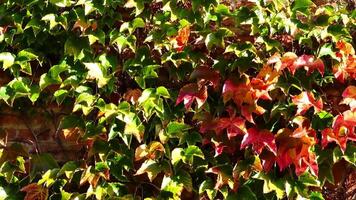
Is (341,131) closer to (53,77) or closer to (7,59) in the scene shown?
(53,77)

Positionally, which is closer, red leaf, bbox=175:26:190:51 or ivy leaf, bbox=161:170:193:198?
ivy leaf, bbox=161:170:193:198

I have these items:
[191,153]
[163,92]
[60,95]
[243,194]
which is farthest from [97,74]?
[243,194]

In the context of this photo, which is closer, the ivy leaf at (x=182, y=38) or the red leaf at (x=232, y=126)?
the red leaf at (x=232, y=126)

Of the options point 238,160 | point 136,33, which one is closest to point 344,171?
point 238,160

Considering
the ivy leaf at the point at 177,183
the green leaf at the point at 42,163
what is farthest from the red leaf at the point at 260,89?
the green leaf at the point at 42,163

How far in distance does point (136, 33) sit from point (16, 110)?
0.63m

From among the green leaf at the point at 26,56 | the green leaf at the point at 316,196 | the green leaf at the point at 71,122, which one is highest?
the green leaf at the point at 26,56

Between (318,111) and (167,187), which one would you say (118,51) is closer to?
(167,187)

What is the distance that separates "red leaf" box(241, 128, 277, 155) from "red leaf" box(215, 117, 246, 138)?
3 cm

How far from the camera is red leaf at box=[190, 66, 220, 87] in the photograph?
234 centimetres

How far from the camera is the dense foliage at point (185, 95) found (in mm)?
2277

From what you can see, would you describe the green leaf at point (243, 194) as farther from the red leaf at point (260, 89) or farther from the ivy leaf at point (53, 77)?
the ivy leaf at point (53, 77)

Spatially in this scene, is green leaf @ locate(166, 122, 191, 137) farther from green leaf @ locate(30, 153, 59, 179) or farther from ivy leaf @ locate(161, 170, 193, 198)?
green leaf @ locate(30, 153, 59, 179)

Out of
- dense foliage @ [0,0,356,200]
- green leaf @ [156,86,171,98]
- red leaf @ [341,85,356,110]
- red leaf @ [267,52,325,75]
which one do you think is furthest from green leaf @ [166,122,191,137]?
red leaf @ [341,85,356,110]
